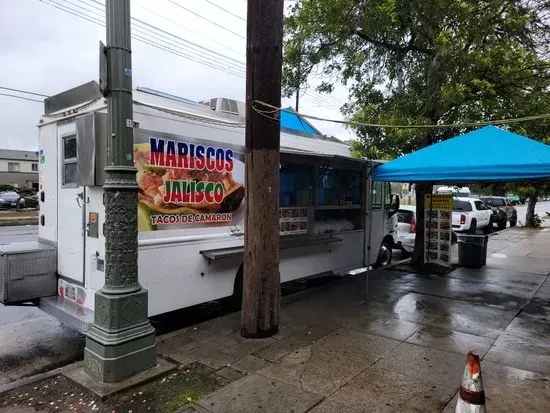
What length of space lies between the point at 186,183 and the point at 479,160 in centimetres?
407

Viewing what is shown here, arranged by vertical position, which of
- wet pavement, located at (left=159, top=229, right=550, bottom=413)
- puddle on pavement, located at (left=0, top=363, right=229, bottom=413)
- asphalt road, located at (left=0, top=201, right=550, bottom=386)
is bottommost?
asphalt road, located at (left=0, top=201, right=550, bottom=386)

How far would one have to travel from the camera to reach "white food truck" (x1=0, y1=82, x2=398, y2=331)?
197 inches

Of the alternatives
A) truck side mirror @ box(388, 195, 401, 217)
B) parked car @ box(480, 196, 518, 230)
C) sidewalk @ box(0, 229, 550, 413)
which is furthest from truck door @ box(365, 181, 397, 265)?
parked car @ box(480, 196, 518, 230)

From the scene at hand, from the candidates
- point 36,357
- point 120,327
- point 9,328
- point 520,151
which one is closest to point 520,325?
point 520,151

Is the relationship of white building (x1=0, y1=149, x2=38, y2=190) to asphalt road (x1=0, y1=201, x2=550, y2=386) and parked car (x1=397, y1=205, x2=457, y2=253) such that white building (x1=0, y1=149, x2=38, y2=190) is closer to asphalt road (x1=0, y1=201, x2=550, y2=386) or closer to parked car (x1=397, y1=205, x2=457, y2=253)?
parked car (x1=397, y1=205, x2=457, y2=253)

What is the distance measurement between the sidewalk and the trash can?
2.57 metres

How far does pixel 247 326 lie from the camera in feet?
17.6

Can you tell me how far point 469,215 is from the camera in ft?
62.8

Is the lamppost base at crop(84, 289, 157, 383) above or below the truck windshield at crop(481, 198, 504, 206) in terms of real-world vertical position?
below

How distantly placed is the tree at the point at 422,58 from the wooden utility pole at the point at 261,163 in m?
3.61

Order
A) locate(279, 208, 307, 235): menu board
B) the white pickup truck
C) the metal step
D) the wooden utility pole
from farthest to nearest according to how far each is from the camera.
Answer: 1. the white pickup truck
2. locate(279, 208, 307, 235): menu board
3. the wooden utility pole
4. the metal step

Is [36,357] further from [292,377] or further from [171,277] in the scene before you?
[292,377]

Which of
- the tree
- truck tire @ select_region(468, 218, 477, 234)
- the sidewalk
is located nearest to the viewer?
the sidewalk

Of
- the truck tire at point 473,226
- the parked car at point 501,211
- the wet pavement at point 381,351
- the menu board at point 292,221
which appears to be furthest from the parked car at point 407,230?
the parked car at point 501,211
